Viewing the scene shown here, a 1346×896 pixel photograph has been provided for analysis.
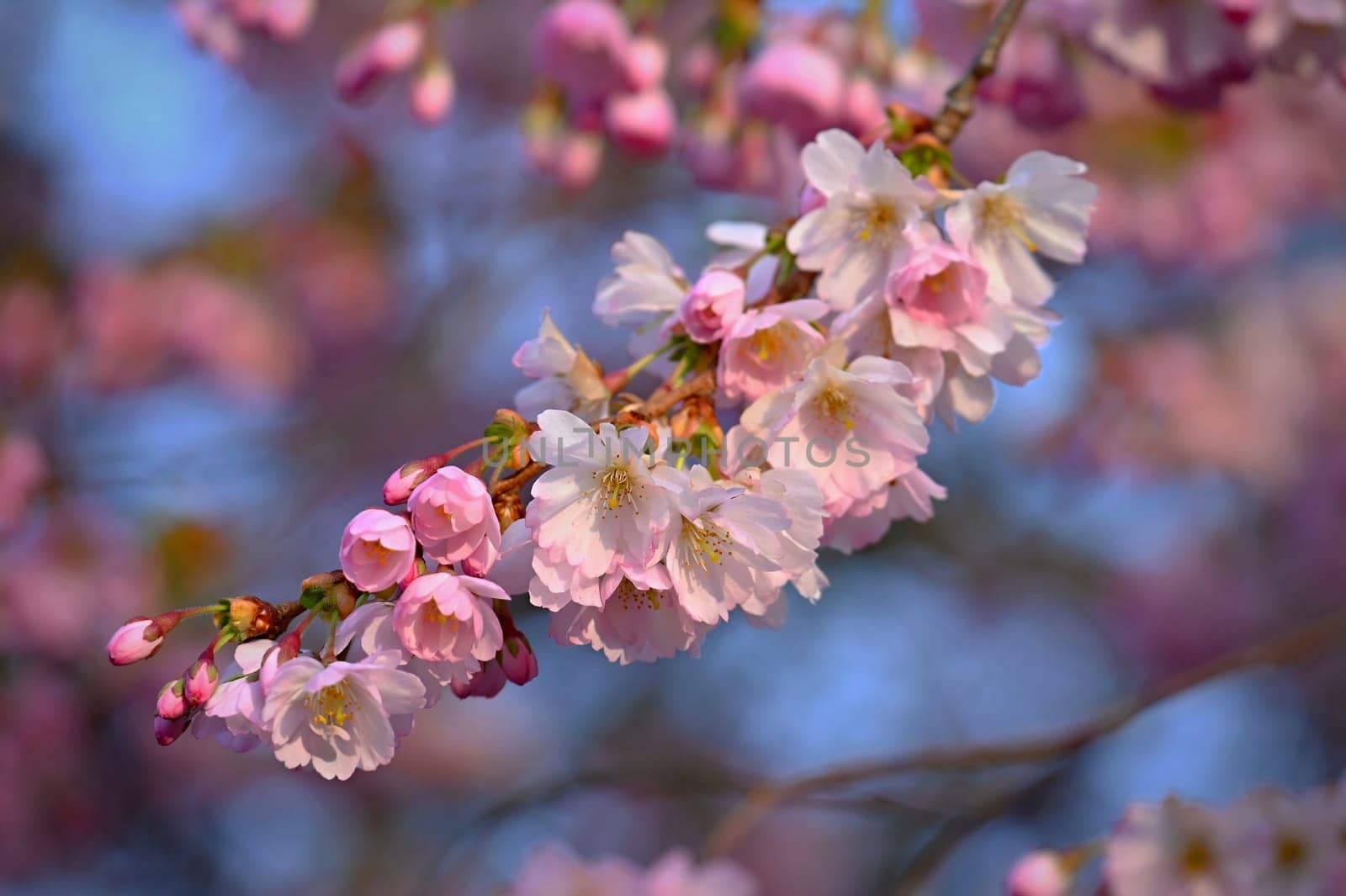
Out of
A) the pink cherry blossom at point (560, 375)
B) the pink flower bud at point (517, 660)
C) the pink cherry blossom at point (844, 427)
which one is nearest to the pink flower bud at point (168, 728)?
the pink flower bud at point (517, 660)

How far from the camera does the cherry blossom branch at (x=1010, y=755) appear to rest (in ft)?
4.50

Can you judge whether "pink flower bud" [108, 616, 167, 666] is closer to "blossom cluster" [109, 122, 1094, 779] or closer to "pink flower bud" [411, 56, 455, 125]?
"blossom cluster" [109, 122, 1094, 779]

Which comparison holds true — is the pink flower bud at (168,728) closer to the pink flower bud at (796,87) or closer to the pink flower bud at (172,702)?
the pink flower bud at (172,702)

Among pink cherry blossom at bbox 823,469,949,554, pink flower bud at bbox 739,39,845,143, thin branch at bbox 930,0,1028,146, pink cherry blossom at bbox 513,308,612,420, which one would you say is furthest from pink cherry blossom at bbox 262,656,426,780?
pink flower bud at bbox 739,39,845,143

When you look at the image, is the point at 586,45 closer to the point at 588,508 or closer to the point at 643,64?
the point at 643,64

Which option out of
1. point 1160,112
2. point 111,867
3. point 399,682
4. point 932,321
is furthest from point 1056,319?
point 111,867

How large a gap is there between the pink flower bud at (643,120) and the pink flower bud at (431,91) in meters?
0.28

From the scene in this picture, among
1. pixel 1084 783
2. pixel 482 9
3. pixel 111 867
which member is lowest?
pixel 111 867

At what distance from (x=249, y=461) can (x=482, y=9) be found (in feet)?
6.25

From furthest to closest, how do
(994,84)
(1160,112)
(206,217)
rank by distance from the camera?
(206,217) → (1160,112) → (994,84)

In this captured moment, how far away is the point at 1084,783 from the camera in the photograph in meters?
3.35

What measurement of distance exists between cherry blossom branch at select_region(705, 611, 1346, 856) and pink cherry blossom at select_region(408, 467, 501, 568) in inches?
30.3

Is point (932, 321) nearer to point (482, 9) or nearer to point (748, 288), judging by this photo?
point (748, 288)

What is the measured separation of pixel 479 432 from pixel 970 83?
2854 millimetres
